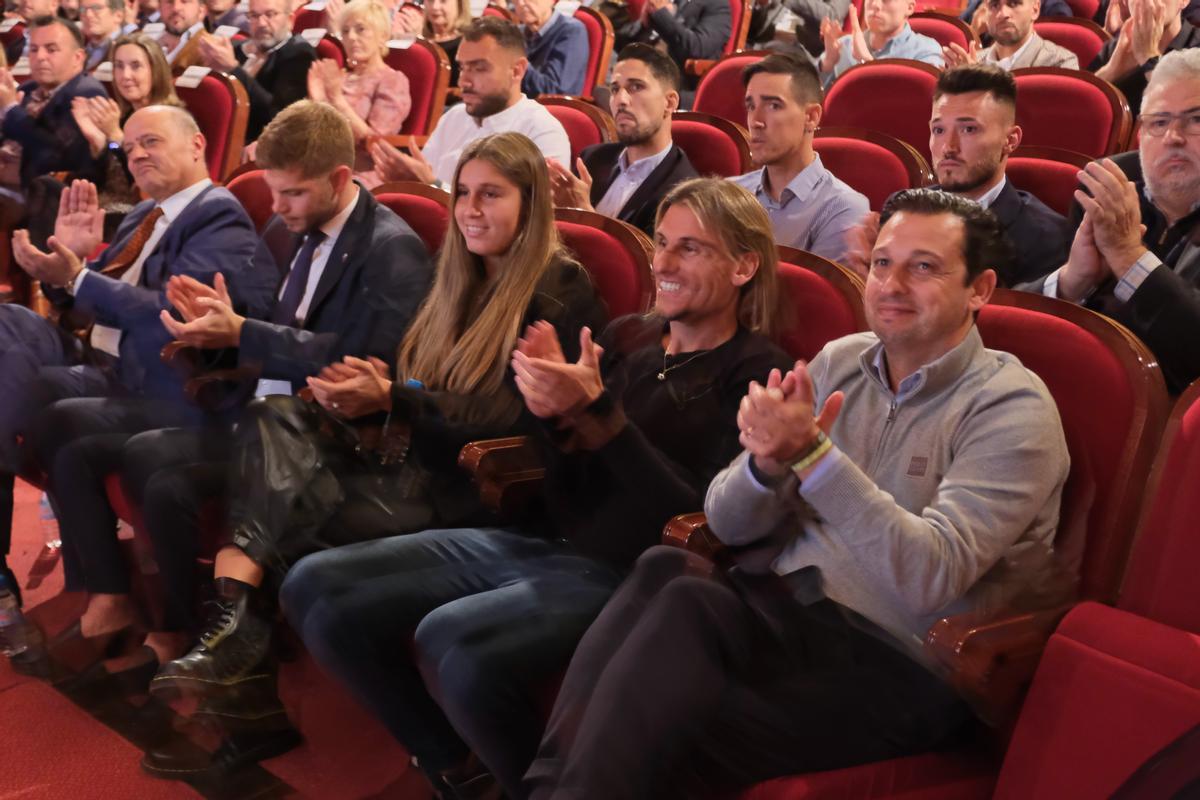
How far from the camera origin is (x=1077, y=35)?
3.65 m

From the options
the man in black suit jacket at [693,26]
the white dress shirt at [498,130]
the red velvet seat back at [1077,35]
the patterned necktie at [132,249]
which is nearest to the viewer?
the patterned necktie at [132,249]

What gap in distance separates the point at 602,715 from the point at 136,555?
1048mm

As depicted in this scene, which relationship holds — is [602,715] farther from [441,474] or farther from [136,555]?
[136,555]

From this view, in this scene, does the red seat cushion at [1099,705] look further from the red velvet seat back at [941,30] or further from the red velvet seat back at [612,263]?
the red velvet seat back at [941,30]

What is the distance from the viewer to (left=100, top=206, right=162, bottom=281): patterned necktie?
2.22 m

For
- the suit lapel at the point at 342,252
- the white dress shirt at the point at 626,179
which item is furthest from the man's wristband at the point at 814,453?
the white dress shirt at the point at 626,179

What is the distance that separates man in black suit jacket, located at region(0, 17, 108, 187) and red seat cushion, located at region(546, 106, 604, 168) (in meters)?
1.30

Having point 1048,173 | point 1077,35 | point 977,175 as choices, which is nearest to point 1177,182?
point 977,175

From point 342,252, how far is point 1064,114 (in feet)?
5.23

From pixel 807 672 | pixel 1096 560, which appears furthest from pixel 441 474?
pixel 1096 560

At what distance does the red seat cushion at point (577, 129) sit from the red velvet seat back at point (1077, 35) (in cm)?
143

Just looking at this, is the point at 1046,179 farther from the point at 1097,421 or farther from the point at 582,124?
the point at 582,124

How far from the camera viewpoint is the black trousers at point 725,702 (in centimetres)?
113

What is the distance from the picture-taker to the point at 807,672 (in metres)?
1.20
